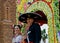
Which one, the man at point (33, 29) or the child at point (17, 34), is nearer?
the man at point (33, 29)

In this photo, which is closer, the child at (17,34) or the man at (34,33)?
the man at (34,33)

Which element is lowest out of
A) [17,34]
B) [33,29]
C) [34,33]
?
[17,34]

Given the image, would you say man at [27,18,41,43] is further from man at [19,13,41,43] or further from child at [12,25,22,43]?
child at [12,25,22,43]

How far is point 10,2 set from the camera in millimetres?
10602

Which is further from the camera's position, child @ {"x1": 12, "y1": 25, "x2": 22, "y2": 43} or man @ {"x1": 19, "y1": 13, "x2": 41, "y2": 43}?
child @ {"x1": 12, "y1": 25, "x2": 22, "y2": 43}

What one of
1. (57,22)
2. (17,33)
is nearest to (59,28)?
(57,22)

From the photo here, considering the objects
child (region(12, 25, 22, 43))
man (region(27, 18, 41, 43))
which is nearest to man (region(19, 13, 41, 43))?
man (region(27, 18, 41, 43))

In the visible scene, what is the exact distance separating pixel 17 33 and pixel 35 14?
1.13 m

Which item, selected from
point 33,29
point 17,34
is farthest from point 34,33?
point 17,34

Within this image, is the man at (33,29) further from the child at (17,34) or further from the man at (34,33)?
the child at (17,34)

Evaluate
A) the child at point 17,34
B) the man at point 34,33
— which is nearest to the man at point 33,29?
the man at point 34,33

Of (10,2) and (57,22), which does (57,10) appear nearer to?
(57,22)

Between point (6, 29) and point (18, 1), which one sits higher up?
point (18, 1)

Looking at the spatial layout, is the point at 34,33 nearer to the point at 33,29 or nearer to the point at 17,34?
the point at 33,29
